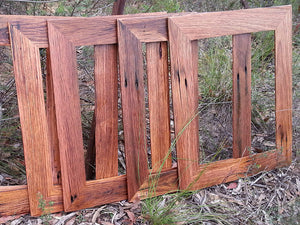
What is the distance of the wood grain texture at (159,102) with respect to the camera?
233 cm

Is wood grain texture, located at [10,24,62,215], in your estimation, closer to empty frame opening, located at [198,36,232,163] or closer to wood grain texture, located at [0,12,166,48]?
wood grain texture, located at [0,12,166,48]

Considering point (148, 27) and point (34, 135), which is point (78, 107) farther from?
point (148, 27)

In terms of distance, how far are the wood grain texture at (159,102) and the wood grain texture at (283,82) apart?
0.90 metres

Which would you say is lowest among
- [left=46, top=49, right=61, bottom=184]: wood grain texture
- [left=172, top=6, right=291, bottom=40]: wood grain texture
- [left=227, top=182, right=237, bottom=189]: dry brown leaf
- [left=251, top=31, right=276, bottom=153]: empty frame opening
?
[left=227, top=182, right=237, bottom=189]: dry brown leaf

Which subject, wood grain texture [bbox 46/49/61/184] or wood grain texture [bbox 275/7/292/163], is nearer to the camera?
wood grain texture [bbox 46/49/61/184]

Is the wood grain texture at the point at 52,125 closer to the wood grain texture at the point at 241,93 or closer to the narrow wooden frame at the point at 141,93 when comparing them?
the narrow wooden frame at the point at 141,93

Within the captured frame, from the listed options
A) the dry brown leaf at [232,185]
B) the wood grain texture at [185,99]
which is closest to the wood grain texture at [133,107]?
the wood grain texture at [185,99]

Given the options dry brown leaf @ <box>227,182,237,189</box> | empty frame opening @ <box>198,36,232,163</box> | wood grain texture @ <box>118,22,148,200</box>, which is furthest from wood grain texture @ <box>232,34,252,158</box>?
wood grain texture @ <box>118,22,148,200</box>

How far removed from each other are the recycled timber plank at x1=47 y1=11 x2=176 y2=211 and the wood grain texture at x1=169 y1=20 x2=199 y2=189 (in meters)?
0.39

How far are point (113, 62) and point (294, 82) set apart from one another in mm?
2386

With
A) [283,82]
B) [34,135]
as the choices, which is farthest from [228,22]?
[34,135]

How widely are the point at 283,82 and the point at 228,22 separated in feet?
2.20

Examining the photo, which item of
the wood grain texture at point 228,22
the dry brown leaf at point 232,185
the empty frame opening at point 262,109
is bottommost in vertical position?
the dry brown leaf at point 232,185

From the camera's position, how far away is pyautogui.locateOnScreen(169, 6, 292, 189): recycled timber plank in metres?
2.37
